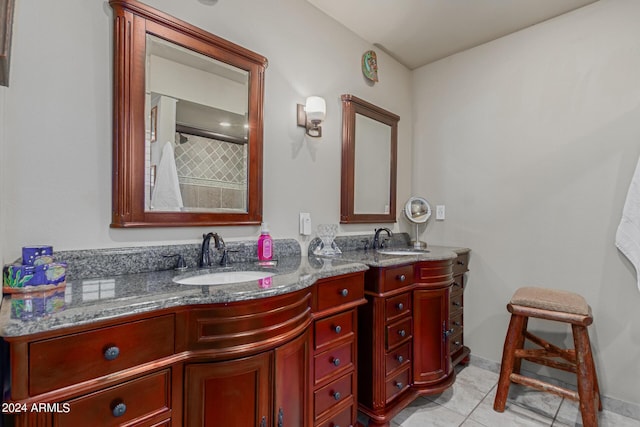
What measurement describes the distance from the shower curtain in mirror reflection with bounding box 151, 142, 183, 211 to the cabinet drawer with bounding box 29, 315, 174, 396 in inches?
25.3

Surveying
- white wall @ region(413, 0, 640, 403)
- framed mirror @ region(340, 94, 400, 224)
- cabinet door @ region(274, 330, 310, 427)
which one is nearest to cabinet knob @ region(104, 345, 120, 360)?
cabinet door @ region(274, 330, 310, 427)

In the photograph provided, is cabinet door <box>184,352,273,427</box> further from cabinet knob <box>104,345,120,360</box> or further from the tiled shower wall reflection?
the tiled shower wall reflection

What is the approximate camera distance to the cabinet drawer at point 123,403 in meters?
0.77

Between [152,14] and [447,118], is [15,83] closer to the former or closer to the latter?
[152,14]

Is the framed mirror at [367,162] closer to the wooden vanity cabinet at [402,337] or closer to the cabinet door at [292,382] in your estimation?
the wooden vanity cabinet at [402,337]

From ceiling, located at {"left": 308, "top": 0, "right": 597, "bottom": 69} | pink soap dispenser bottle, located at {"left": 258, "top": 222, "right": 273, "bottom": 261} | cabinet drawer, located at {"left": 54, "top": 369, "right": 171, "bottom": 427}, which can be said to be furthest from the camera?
ceiling, located at {"left": 308, "top": 0, "right": 597, "bottom": 69}

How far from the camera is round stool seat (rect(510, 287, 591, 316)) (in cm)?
171

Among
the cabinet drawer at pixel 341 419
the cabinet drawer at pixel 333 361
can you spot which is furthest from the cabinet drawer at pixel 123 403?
the cabinet drawer at pixel 341 419

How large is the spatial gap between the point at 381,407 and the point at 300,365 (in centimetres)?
71

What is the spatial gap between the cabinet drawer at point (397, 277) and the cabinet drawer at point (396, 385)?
0.50 m

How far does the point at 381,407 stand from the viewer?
164 cm

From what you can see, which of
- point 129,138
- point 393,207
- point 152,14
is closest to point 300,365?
point 129,138

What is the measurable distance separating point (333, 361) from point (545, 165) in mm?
1966

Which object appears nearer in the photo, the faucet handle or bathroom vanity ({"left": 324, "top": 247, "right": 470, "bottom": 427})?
the faucet handle
